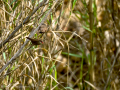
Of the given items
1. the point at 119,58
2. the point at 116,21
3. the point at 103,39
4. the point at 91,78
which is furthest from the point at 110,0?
the point at 91,78

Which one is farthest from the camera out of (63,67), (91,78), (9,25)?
(63,67)

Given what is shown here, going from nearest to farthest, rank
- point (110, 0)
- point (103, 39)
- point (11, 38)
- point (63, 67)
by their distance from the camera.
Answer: point (11, 38)
point (110, 0)
point (103, 39)
point (63, 67)

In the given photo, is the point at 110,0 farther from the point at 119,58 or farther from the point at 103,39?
the point at 119,58

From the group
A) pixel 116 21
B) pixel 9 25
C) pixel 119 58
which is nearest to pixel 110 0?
pixel 116 21

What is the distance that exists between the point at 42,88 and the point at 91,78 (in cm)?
40

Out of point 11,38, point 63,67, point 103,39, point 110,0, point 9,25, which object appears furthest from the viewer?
point 63,67

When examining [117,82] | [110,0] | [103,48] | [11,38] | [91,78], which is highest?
[110,0]

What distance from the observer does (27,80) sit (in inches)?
47.9

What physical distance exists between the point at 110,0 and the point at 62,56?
2.95ft

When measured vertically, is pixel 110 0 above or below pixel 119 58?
above

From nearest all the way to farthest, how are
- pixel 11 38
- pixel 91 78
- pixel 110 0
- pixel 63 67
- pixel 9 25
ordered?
pixel 11 38
pixel 9 25
pixel 91 78
pixel 110 0
pixel 63 67

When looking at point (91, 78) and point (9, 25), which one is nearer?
point (9, 25)

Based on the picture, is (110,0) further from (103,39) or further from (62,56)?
(62,56)

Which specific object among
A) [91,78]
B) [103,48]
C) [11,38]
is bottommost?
[91,78]
